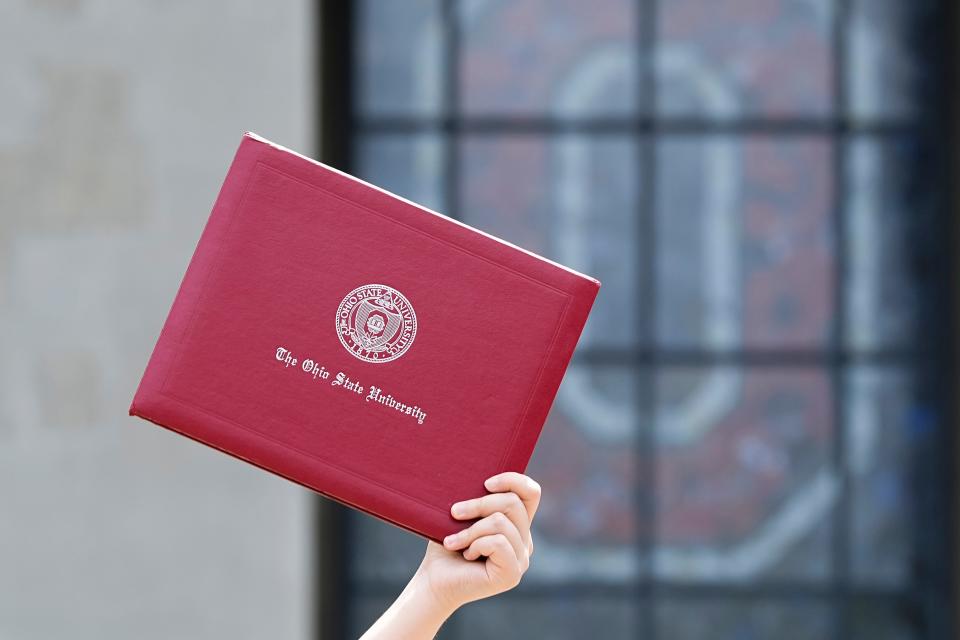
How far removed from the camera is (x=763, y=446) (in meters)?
2.92

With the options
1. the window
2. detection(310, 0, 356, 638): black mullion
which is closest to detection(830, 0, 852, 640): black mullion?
the window

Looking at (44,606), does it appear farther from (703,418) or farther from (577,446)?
(703,418)

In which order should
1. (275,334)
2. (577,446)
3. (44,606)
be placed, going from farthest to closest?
(577,446) < (44,606) < (275,334)

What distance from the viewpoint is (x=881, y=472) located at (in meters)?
2.95

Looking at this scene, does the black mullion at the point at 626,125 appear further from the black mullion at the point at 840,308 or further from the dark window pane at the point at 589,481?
the dark window pane at the point at 589,481

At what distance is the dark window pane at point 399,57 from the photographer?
295 cm

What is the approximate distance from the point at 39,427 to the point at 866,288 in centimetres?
207

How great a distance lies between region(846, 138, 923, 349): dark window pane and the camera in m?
2.95

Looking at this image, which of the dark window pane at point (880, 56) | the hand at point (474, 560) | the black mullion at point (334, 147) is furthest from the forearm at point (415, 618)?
the dark window pane at point (880, 56)

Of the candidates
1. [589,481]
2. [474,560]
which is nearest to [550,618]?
[589,481]

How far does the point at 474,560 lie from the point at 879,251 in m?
2.09

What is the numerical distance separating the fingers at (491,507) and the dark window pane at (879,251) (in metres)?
2.02

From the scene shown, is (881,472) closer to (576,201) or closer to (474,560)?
(576,201)

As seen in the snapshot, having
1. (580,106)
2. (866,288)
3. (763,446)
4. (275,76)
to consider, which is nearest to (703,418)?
(763,446)
